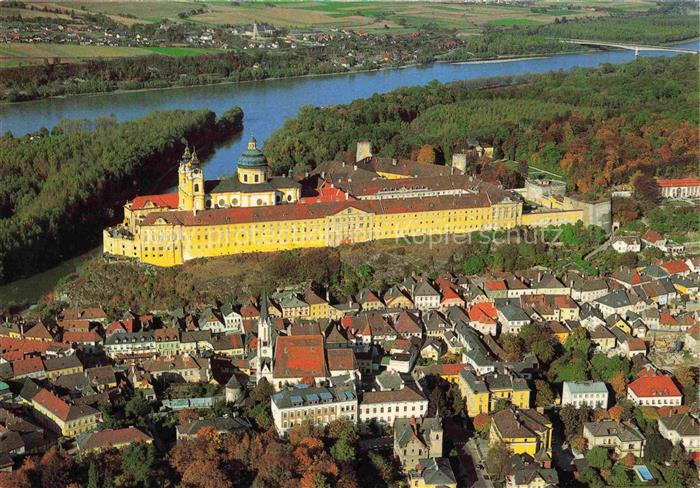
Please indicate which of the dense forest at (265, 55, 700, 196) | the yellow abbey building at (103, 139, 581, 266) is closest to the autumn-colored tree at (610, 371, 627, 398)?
the yellow abbey building at (103, 139, 581, 266)

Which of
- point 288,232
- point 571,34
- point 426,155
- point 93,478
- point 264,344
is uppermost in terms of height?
point 288,232

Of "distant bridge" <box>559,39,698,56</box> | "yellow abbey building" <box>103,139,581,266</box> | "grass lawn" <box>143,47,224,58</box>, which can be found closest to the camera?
"yellow abbey building" <box>103,139,581,266</box>

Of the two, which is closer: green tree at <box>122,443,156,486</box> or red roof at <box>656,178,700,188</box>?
green tree at <box>122,443,156,486</box>

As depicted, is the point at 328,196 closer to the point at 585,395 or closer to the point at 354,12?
the point at 585,395

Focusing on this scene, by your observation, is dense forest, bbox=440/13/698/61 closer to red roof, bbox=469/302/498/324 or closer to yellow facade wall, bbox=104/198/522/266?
yellow facade wall, bbox=104/198/522/266

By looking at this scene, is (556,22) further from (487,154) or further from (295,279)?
Result: (295,279)

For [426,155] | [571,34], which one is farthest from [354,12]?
[426,155]

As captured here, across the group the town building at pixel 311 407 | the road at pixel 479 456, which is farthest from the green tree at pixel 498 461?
the town building at pixel 311 407
